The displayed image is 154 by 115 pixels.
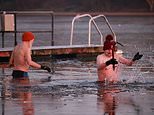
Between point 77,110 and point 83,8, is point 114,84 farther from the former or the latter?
point 83,8

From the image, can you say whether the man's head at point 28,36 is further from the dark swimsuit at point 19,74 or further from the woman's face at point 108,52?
the woman's face at point 108,52

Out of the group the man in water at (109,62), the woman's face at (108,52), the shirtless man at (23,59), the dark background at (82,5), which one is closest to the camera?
the man in water at (109,62)

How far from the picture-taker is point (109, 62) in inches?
603

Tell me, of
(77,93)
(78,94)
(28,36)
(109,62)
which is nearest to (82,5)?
(28,36)

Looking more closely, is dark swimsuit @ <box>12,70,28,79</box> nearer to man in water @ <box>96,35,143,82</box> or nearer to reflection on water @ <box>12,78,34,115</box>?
reflection on water @ <box>12,78,34,115</box>

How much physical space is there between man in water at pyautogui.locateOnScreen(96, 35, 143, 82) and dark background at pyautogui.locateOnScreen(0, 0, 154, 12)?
83.2 m

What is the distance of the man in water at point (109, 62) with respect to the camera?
1540cm

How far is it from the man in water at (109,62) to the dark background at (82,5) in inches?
3274

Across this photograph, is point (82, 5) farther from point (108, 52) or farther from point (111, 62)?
point (111, 62)

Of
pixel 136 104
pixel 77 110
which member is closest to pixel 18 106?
pixel 77 110

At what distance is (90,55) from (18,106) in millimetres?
13247

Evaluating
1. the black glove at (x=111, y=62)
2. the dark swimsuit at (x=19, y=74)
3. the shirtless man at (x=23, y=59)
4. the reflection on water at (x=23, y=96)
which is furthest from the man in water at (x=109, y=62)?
the dark swimsuit at (x=19, y=74)

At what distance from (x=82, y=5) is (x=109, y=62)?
87.9 meters

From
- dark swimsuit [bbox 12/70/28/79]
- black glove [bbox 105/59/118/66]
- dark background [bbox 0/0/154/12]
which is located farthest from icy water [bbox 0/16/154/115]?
dark background [bbox 0/0/154/12]
